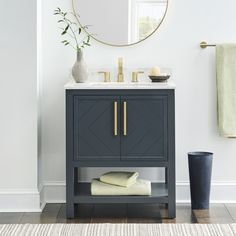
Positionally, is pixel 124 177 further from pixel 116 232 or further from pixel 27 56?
pixel 27 56

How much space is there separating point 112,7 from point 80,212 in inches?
53.4

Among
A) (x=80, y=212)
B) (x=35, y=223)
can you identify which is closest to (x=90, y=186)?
(x=80, y=212)

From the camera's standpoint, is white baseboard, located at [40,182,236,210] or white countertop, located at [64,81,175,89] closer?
white countertop, located at [64,81,175,89]

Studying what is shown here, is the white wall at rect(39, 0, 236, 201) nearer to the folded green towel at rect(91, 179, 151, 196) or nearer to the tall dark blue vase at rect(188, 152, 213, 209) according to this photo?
the tall dark blue vase at rect(188, 152, 213, 209)

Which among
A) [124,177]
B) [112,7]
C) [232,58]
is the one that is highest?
[112,7]

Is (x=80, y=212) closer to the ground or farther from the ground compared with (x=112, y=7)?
closer to the ground

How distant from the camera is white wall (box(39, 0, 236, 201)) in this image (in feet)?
14.6

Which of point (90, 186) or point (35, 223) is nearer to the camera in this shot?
point (35, 223)

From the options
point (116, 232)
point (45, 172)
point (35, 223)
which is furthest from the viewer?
point (45, 172)

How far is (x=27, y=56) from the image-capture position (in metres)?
4.24

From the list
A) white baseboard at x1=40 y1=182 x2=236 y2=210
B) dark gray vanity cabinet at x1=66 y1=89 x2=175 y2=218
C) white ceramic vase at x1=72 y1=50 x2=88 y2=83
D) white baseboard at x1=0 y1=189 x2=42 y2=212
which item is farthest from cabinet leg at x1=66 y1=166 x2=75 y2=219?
white ceramic vase at x1=72 y1=50 x2=88 y2=83

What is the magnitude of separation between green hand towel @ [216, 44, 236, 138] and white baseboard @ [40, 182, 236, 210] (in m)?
0.37

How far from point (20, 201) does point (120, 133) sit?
2.67 ft

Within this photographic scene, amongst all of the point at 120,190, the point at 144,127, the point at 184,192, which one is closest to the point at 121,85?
the point at 144,127
